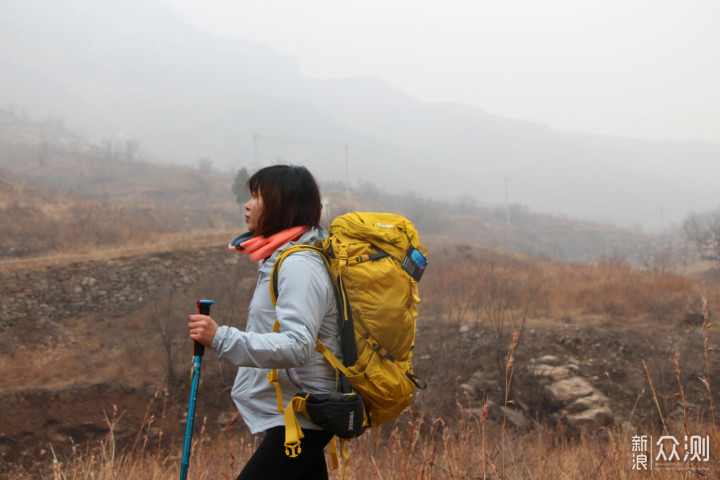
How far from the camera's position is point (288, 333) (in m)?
1.46

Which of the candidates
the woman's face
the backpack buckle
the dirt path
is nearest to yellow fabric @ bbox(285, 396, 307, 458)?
the backpack buckle

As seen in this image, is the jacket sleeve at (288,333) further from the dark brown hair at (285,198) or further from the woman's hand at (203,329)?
the dark brown hair at (285,198)

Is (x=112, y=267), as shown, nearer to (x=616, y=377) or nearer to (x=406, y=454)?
(x=616, y=377)

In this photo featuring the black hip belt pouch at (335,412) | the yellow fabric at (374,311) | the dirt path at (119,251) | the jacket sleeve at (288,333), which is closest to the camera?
the jacket sleeve at (288,333)

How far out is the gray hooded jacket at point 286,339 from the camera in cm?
145

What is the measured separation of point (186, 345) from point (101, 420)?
7.44 ft

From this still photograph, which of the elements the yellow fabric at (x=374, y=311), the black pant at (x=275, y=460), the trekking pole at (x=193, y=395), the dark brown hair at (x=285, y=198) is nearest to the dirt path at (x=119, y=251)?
the trekking pole at (x=193, y=395)

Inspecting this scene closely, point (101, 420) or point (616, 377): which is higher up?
point (616, 377)

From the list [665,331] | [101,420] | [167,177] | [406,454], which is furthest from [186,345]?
[167,177]

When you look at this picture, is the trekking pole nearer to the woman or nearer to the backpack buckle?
the woman

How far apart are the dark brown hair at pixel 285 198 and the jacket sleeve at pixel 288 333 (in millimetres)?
238

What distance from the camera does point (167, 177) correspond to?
122 ft

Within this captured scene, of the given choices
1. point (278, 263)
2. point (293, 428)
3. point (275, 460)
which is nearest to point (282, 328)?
point (278, 263)

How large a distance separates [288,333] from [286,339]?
21 millimetres
